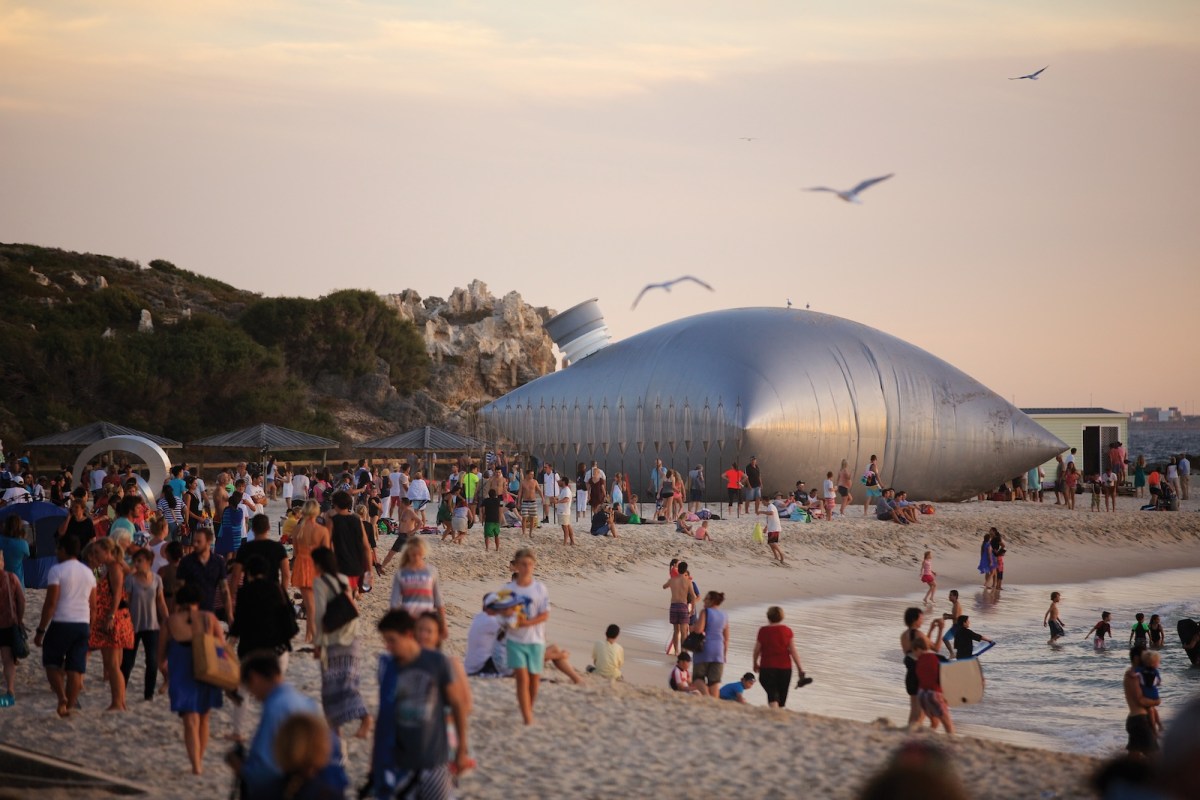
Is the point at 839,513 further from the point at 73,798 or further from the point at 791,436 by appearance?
the point at 73,798

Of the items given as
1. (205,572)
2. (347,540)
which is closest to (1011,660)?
(347,540)

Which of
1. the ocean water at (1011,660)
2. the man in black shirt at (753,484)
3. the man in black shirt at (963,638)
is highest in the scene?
the man in black shirt at (753,484)

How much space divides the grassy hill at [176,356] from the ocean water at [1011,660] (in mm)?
35107

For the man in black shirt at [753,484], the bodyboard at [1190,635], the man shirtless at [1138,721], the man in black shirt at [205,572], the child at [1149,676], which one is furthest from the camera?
the man in black shirt at [753,484]

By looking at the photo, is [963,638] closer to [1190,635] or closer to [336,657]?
[1190,635]

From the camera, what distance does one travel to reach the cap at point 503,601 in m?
10.3

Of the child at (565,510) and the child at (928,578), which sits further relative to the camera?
the child at (565,510)

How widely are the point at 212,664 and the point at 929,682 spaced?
6.31 metres

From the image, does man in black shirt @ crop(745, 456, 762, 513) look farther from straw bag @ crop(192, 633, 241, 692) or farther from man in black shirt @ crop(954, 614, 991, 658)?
straw bag @ crop(192, 633, 241, 692)

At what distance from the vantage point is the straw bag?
9008 mm

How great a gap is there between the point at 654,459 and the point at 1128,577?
11.9 m

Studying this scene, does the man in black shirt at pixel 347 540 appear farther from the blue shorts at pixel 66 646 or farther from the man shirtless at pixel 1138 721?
the man shirtless at pixel 1138 721

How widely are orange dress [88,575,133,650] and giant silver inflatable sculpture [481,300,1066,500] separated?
24.2 metres

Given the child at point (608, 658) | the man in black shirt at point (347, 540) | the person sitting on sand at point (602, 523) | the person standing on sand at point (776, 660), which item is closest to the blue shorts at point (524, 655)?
the man in black shirt at point (347, 540)
